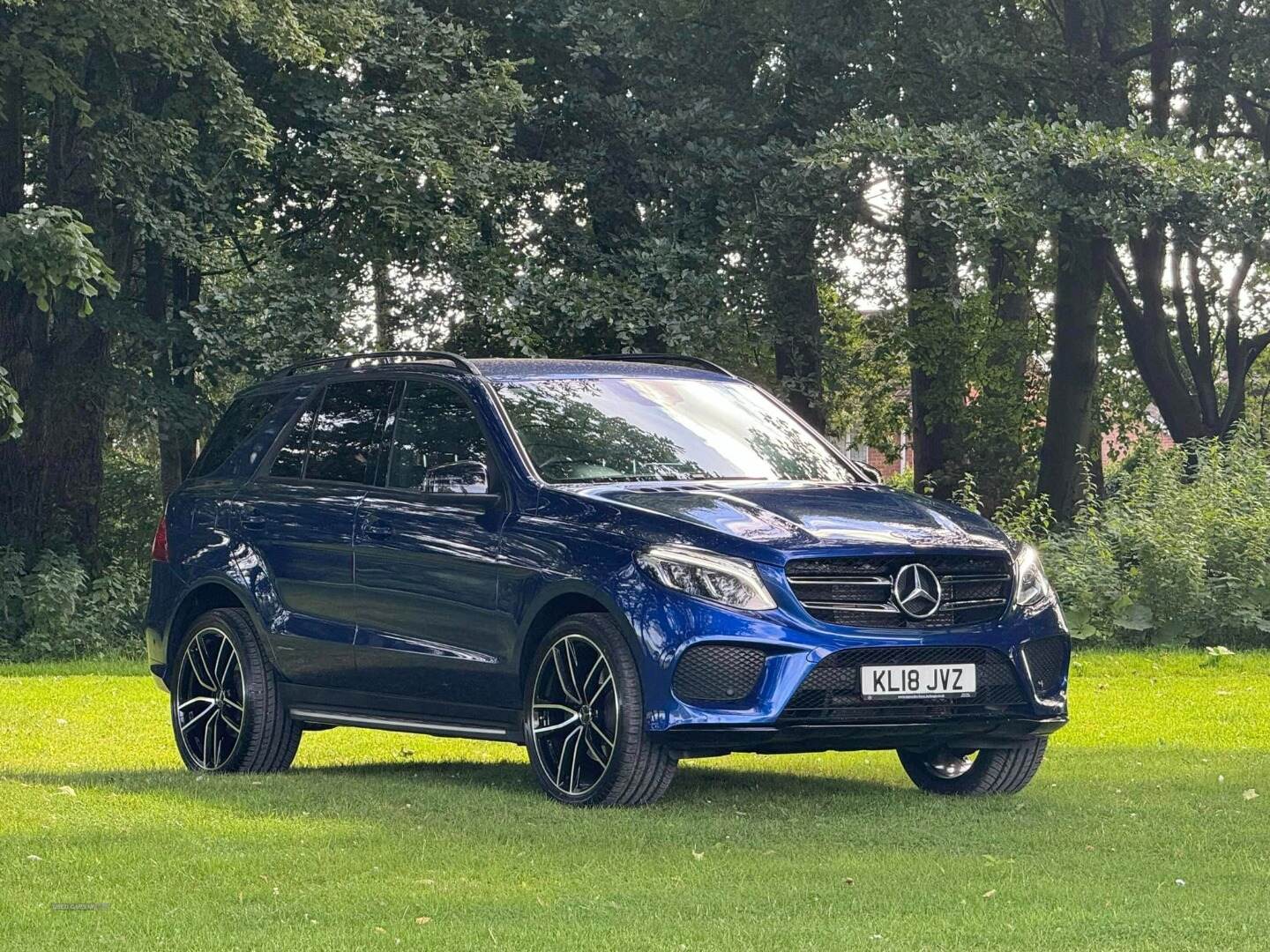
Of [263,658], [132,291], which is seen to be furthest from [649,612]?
[132,291]

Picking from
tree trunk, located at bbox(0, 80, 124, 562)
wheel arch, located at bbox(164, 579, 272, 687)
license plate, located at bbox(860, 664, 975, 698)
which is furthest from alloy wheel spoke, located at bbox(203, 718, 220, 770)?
tree trunk, located at bbox(0, 80, 124, 562)

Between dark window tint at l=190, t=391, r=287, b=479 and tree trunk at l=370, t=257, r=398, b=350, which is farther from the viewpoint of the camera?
tree trunk at l=370, t=257, r=398, b=350

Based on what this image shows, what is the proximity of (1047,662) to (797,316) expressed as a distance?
54.5 feet

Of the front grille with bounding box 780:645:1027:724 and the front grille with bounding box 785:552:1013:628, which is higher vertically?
the front grille with bounding box 785:552:1013:628

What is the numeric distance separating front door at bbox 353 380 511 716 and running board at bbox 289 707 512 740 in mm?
92

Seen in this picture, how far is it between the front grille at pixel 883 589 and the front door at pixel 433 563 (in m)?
1.42

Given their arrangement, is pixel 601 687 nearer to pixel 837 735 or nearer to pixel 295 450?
pixel 837 735

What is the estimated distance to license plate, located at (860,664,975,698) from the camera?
27.9 ft

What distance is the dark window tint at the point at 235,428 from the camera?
36.9 feet

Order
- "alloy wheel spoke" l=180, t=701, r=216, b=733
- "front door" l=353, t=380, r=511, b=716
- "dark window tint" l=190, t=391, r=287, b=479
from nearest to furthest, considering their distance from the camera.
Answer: "front door" l=353, t=380, r=511, b=716
"alloy wheel spoke" l=180, t=701, r=216, b=733
"dark window tint" l=190, t=391, r=287, b=479

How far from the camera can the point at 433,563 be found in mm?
9539

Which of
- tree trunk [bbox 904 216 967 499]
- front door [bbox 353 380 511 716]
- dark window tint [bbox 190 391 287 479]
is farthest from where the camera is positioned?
tree trunk [bbox 904 216 967 499]

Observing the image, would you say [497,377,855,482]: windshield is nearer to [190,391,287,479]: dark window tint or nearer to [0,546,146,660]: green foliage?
[190,391,287,479]: dark window tint

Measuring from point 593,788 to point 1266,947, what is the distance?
3567 millimetres
